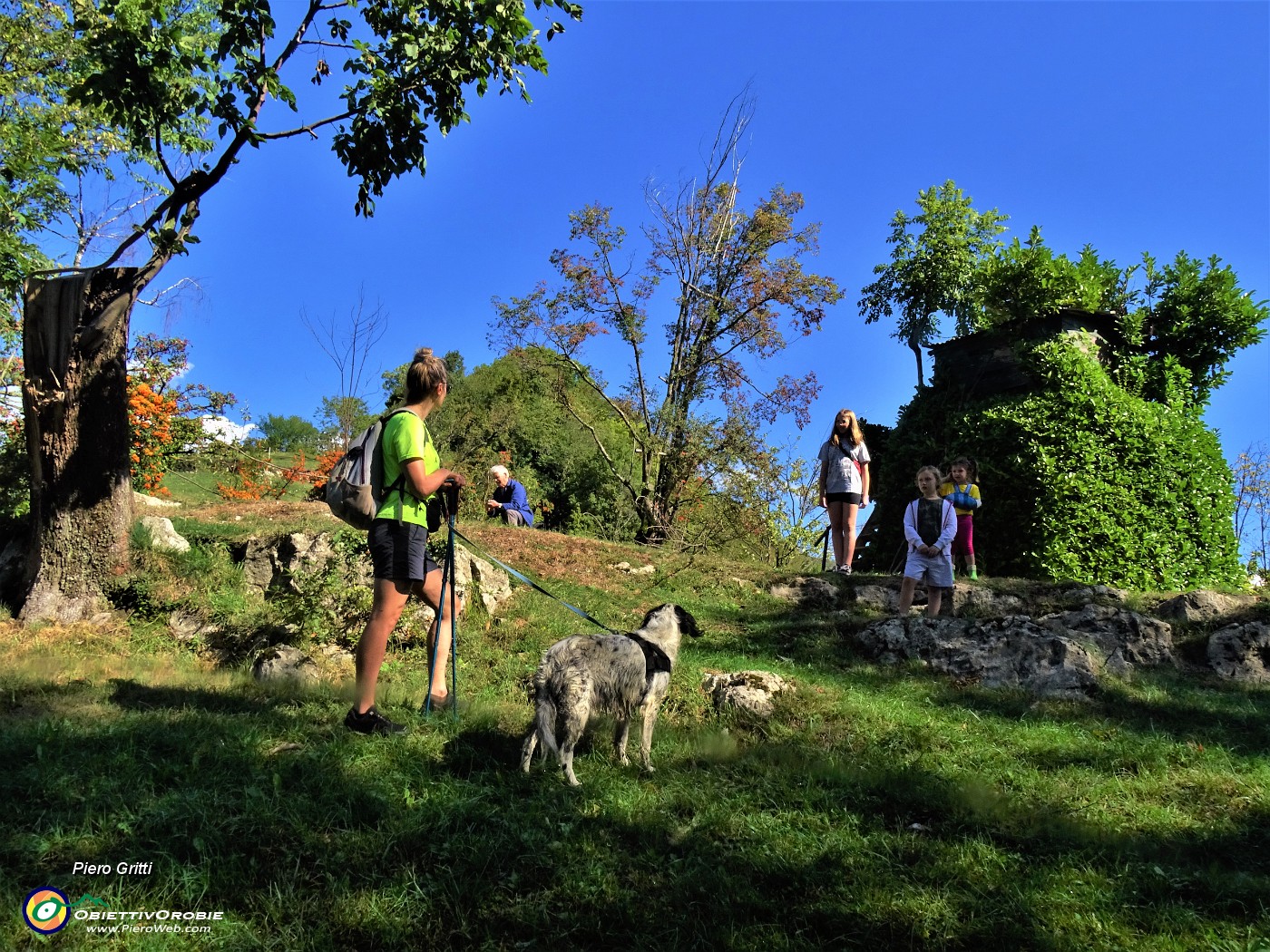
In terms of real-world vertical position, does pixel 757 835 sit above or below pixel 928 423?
below

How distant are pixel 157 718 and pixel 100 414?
4.34m

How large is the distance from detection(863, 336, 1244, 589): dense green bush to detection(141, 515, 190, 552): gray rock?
1102 centimetres

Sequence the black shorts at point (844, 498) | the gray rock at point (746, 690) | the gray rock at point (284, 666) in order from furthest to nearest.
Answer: the black shorts at point (844, 498), the gray rock at point (284, 666), the gray rock at point (746, 690)

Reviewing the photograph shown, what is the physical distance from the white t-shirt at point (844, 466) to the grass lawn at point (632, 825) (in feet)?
13.5

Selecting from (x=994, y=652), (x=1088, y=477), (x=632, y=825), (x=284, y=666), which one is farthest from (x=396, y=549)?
(x=1088, y=477)

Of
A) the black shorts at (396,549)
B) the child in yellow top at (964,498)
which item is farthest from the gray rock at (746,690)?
the child in yellow top at (964,498)

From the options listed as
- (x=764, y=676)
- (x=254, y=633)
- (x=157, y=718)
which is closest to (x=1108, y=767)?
(x=764, y=676)

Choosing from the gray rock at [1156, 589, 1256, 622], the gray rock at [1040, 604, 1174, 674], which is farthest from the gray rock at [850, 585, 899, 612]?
the gray rock at [1156, 589, 1256, 622]

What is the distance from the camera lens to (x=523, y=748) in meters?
4.27

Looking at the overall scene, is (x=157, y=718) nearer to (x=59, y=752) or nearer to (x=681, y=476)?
(x=59, y=752)

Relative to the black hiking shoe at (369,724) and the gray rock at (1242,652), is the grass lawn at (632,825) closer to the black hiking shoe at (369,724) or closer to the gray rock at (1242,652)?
the black hiking shoe at (369,724)

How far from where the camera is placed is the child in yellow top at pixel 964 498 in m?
9.81

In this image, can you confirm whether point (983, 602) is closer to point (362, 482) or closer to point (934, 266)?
point (362, 482)

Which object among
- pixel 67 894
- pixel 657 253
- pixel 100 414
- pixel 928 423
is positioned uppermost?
pixel 657 253
